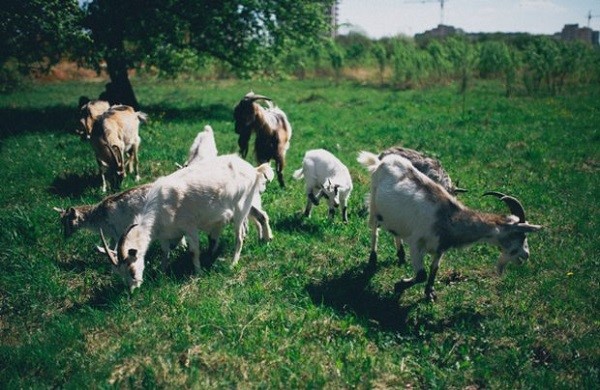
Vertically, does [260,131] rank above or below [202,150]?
above

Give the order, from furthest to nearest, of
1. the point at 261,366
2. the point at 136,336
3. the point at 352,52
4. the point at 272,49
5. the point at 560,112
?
1. the point at 352,52
2. the point at 272,49
3. the point at 560,112
4. the point at 136,336
5. the point at 261,366

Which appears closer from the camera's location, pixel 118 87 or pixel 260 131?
pixel 260 131

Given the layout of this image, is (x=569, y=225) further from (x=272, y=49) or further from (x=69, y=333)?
(x=272, y=49)

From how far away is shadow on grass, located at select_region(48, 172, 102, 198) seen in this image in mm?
8641

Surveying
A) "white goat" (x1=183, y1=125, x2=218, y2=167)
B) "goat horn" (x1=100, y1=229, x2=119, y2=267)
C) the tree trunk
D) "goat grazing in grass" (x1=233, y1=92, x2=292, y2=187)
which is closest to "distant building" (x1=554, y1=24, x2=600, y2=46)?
the tree trunk

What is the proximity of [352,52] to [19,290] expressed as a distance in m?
31.9

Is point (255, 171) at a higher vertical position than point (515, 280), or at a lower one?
higher

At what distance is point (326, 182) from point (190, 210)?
8.52 ft

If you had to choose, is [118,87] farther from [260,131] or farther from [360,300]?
[360,300]

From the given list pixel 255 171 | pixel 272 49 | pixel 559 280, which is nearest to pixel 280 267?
pixel 255 171

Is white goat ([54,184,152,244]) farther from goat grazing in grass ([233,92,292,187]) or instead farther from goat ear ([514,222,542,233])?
goat ear ([514,222,542,233])

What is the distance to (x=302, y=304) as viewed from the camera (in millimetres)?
5348

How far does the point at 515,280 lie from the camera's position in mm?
5844

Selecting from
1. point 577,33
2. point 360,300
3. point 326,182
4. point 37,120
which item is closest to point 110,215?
point 326,182
